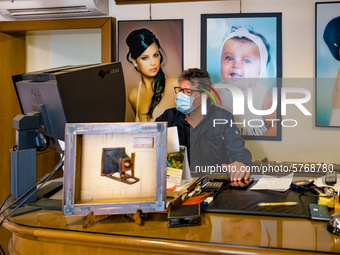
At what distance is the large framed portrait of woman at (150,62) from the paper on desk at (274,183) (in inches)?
58.2

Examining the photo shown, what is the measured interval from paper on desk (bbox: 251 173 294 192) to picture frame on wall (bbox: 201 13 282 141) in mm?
1246

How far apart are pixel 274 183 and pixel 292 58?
163 centimetres

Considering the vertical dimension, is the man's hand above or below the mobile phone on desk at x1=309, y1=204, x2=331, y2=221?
above

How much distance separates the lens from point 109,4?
2893mm

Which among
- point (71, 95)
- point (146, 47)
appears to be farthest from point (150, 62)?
point (71, 95)

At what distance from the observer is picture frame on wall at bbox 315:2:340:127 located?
254 cm

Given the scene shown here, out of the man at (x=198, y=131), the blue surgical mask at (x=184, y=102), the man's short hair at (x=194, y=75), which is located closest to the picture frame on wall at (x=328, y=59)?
the man at (x=198, y=131)

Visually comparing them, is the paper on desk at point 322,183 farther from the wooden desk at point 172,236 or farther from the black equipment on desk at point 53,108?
the black equipment on desk at point 53,108

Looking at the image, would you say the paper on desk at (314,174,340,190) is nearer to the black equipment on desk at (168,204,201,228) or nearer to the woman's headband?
the black equipment on desk at (168,204,201,228)

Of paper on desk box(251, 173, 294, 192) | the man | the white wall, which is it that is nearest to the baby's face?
the white wall

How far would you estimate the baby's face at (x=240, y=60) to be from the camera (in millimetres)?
2677

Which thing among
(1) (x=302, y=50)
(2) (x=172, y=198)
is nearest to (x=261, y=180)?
(2) (x=172, y=198)

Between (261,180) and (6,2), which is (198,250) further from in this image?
(6,2)

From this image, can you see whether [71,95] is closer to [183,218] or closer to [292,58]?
[183,218]
